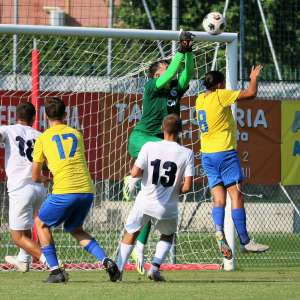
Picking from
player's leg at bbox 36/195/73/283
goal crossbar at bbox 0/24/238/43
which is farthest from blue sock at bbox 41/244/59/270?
goal crossbar at bbox 0/24/238/43

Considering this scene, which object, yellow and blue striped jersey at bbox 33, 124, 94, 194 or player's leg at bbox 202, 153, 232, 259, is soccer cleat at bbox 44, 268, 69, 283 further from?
player's leg at bbox 202, 153, 232, 259

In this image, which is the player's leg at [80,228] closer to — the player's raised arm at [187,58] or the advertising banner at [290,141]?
the player's raised arm at [187,58]

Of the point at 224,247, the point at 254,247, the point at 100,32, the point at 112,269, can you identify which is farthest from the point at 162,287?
the point at 100,32

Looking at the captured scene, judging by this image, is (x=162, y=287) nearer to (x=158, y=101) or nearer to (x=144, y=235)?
(x=144, y=235)

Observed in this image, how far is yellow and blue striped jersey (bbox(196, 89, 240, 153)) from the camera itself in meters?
13.5

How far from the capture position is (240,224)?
13.3 m

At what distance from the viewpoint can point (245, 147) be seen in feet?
56.0

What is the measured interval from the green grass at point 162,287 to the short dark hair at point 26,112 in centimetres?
179

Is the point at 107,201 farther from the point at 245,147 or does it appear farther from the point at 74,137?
the point at 74,137

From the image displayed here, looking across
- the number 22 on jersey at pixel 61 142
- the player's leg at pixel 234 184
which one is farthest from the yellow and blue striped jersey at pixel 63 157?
the player's leg at pixel 234 184

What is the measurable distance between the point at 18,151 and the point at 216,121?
7.60 ft

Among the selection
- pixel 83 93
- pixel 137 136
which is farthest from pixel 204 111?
pixel 83 93

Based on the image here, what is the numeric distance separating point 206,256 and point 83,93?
2831 mm

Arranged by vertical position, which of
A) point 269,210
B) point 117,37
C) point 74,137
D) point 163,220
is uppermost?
point 117,37
